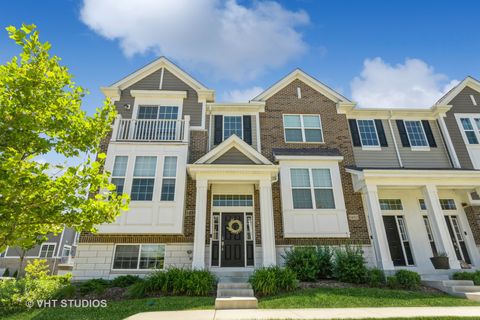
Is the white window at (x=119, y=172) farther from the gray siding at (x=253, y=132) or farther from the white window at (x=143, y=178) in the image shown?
the gray siding at (x=253, y=132)

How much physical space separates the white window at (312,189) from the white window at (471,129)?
8550mm

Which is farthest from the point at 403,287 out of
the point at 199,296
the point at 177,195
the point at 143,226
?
the point at 143,226

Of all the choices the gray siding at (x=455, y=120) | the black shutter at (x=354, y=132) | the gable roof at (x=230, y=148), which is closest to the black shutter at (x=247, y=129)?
the gable roof at (x=230, y=148)

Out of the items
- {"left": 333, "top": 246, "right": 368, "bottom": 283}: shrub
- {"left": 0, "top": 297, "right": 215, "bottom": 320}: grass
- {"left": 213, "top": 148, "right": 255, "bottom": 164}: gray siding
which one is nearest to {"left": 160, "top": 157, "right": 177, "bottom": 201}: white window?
{"left": 213, "top": 148, "right": 255, "bottom": 164}: gray siding

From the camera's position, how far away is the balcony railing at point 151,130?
12.0 m

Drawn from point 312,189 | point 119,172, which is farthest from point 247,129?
point 119,172

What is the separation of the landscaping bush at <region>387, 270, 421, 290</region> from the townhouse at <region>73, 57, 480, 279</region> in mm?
850

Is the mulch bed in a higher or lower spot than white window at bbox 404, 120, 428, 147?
lower

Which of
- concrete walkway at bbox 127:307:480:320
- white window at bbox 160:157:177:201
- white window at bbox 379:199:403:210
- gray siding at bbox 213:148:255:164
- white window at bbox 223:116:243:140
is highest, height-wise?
white window at bbox 223:116:243:140

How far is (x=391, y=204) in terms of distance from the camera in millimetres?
12422

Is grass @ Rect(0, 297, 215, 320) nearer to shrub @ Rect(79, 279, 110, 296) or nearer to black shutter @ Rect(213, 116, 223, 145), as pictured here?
shrub @ Rect(79, 279, 110, 296)

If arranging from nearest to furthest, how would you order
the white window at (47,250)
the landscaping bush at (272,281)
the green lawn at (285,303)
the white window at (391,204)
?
A: the green lawn at (285,303), the landscaping bush at (272,281), the white window at (391,204), the white window at (47,250)

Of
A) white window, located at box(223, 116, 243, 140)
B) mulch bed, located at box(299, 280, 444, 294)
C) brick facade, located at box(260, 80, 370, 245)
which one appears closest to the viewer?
mulch bed, located at box(299, 280, 444, 294)

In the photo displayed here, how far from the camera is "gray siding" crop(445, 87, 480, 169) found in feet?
44.1
